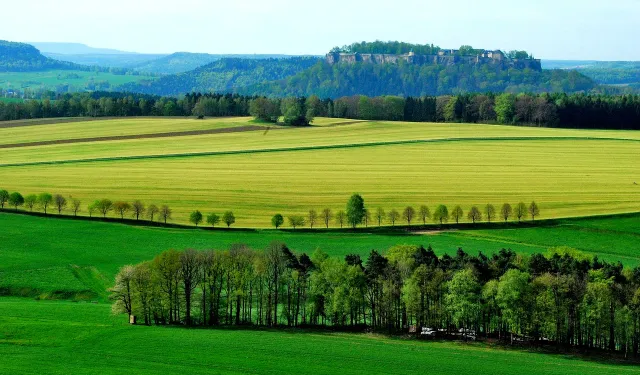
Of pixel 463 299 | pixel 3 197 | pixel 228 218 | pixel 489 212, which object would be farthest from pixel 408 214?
pixel 3 197

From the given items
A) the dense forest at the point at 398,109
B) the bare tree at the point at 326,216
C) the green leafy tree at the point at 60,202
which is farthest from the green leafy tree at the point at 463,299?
the dense forest at the point at 398,109

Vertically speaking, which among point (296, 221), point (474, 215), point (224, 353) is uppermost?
point (474, 215)

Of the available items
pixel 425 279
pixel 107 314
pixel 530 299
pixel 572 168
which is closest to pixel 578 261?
pixel 530 299

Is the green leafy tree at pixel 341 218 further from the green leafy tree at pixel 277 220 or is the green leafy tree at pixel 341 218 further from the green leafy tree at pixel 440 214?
the green leafy tree at pixel 440 214

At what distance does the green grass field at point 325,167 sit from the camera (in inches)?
3706

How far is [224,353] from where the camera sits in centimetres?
4781

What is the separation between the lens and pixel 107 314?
56.6 m

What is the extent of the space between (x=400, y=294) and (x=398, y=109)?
143 meters

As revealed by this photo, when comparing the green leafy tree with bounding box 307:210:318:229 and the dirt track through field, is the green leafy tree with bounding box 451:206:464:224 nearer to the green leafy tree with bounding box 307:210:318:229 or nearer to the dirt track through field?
the green leafy tree with bounding box 307:210:318:229

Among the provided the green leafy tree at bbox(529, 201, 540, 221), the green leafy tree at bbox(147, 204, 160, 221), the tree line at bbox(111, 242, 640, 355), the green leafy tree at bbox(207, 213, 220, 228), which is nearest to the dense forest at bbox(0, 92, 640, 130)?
the green leafy tree at bbox(147, 204, 160, 221)

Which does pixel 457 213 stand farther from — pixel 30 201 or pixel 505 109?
pixel 505 109

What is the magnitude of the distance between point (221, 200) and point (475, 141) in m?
62.2

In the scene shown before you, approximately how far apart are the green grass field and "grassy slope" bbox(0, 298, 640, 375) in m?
33.2

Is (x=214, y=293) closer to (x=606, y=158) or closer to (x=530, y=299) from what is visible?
(x=530, y=299)
